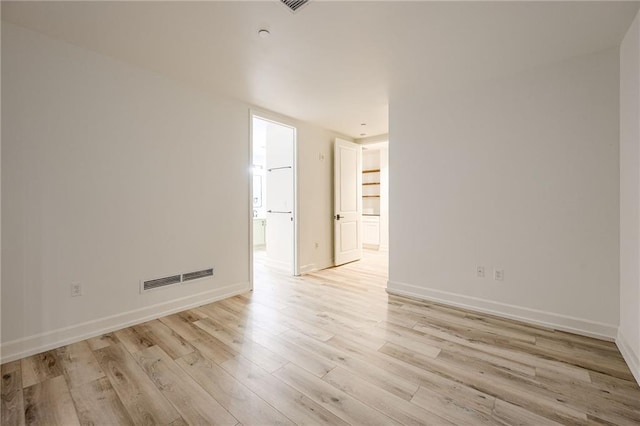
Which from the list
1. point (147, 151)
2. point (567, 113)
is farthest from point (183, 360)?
point (567, 113)

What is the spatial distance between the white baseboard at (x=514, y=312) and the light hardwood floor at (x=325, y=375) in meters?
0.13

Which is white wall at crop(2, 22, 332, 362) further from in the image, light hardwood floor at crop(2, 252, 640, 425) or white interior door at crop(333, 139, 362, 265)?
white interior door at crop(333, 139, 362, 265)

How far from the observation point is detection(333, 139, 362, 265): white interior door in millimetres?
5129

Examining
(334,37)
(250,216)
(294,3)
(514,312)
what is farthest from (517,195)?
(250,216)

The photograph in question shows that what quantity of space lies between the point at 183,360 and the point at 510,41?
11.8 feet

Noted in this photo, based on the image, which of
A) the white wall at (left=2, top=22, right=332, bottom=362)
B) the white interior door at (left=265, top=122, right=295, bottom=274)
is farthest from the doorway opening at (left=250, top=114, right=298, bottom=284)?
the white wall at (left=2, top=22, right=332, bottom=362)

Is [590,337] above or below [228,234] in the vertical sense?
below

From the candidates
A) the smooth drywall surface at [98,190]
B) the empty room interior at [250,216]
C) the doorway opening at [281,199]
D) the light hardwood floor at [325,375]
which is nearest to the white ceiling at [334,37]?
the empty room interior at [250,216]

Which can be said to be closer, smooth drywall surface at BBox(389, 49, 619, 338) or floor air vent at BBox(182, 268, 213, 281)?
smooth drywall surface at BBox(389, 49, 619, 338)

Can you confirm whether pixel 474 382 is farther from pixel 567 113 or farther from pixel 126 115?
pixel 126 115

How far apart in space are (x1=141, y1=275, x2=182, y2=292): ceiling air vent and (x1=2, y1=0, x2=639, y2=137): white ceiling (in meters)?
2.13

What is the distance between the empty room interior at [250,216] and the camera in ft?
5.89

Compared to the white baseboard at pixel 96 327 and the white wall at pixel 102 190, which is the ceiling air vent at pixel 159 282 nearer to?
the white wall at pixel 102 190

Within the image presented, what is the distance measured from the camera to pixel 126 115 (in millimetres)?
2654
